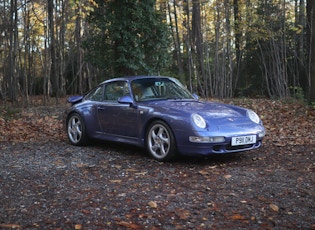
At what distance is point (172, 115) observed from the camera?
5.52m

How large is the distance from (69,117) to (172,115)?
275 cm

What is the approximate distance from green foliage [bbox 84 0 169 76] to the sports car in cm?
471

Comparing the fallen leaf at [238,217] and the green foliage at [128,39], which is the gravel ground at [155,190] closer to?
the fallen leaf at [238,217]

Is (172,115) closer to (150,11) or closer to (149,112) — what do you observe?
(149,112)

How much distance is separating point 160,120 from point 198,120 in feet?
2.10

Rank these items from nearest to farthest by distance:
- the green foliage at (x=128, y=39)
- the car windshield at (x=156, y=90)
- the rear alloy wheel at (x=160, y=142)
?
the rear alloy wheel at (x=160, y=142), the car windshield at (x=156, y=90), the green foliage at (x=128, y=39)

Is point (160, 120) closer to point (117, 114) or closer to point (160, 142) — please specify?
point (160, 142)

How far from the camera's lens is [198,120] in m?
5.34

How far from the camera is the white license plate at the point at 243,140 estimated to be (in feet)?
17.6

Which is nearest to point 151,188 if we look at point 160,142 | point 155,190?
point 155,190

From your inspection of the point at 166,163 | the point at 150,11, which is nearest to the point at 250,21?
the point at 150,11

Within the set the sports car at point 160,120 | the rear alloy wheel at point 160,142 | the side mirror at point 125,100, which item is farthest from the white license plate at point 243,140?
the side mirror at point 125,100

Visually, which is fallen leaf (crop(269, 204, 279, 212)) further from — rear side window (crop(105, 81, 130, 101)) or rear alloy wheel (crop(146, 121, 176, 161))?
rear side window (crop(105, 81, 130, 101))

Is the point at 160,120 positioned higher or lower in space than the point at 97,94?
lower
